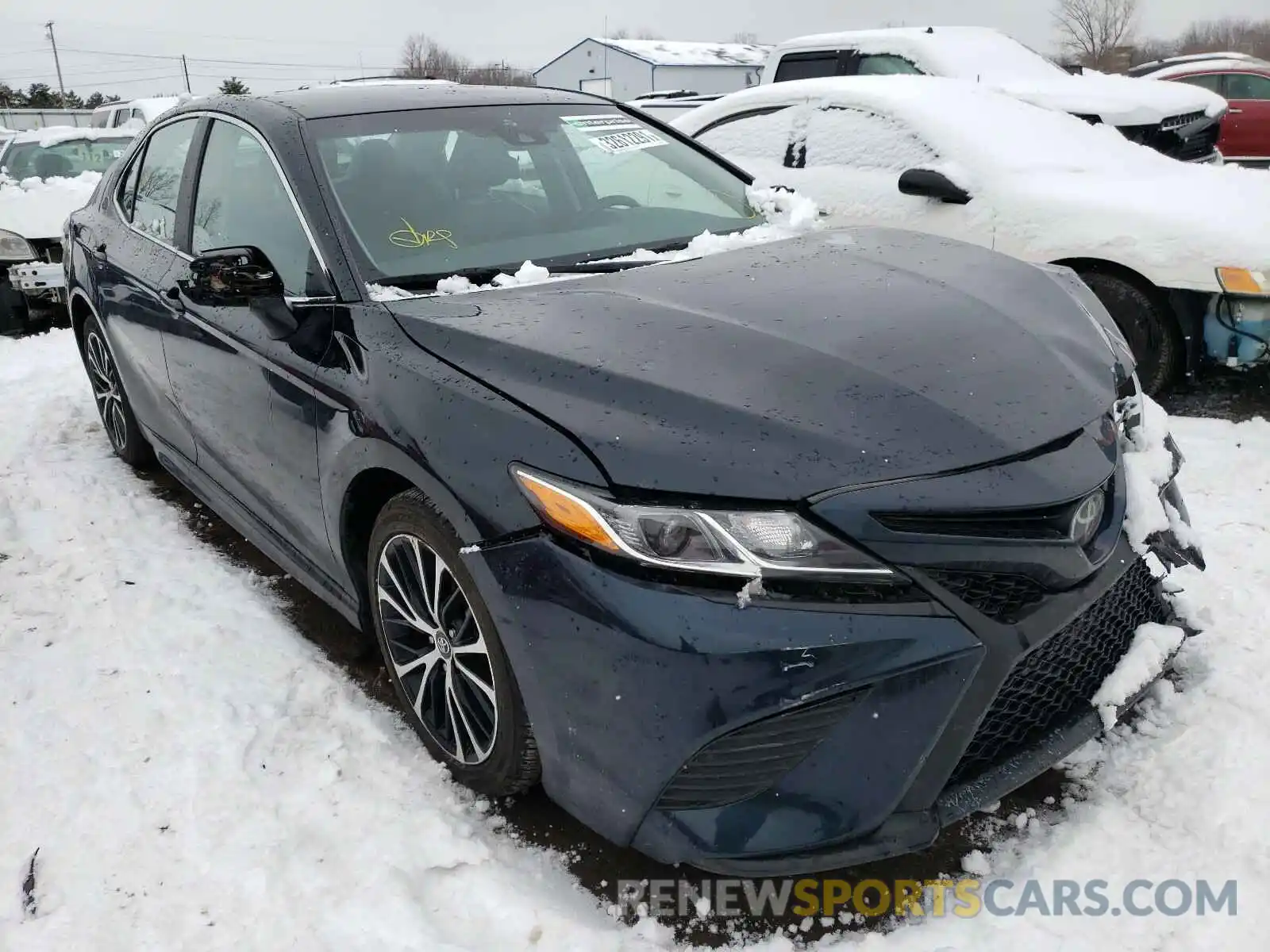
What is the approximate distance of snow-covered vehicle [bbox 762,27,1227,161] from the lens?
273 inches

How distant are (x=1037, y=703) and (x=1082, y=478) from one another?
1.52 feet

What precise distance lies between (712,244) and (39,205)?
6.82 m

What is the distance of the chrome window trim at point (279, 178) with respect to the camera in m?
2.57

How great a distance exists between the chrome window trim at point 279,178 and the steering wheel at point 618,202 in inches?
36.5

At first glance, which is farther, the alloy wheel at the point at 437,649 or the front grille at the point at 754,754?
the alloy wheel at the point at 437,649

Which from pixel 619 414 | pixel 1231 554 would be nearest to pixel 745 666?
pixel 619 414

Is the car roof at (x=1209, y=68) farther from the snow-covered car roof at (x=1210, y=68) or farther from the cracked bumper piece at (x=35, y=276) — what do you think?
the cracked bumper piece at (x=35, y=276)

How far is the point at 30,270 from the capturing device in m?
6.90

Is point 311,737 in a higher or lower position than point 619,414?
lower

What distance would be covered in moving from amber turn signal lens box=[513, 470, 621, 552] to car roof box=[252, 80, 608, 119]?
1703 mm

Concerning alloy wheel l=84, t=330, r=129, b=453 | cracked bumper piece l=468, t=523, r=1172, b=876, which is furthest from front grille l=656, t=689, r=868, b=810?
alloy wheel l=84, t=330, r=129, b=453

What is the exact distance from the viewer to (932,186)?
4742mm

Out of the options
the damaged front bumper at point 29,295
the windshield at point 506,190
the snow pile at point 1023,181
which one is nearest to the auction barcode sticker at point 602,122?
the windshield at point 506,190

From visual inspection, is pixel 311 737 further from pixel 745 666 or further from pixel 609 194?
A: pixel 609 194
